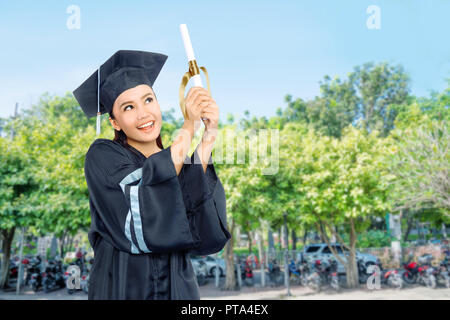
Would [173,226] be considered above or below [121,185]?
below

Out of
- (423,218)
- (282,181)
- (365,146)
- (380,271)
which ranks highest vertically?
(365,146)

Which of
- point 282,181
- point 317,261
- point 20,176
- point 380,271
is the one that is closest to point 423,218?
point 380,271

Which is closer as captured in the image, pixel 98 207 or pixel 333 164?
pixel 98 207

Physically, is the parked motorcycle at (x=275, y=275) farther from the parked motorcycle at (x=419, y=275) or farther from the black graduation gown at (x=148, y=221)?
the black graduation gown at (x=148, y=221)

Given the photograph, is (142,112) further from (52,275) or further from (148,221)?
(52,275)

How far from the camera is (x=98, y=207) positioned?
1475mm

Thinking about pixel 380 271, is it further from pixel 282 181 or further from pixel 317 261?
pixel 282 181

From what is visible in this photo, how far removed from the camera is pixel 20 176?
38.9 ft

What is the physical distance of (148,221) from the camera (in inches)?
53.7

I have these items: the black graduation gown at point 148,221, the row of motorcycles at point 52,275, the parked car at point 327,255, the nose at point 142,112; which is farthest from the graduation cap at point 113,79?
the parked car at point 327,255

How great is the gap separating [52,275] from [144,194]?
14.5 m
